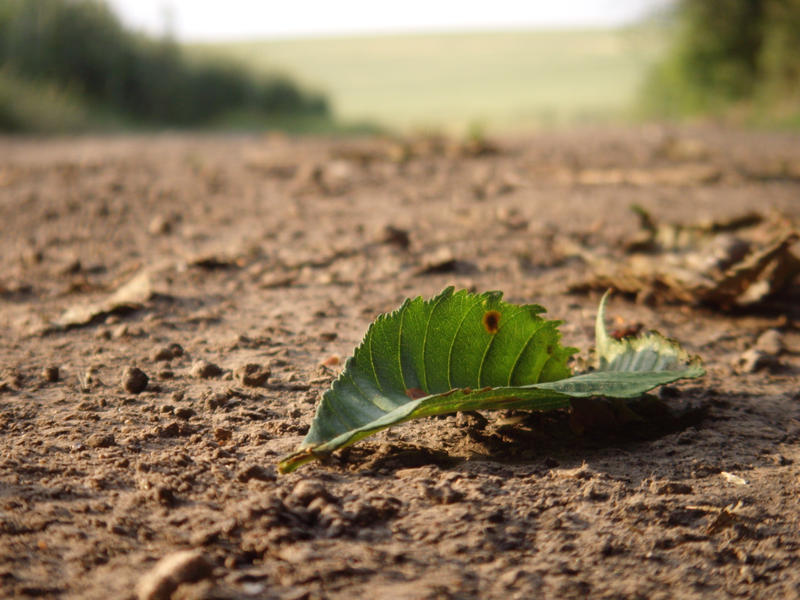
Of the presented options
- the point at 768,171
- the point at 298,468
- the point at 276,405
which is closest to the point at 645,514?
the point at 298,468

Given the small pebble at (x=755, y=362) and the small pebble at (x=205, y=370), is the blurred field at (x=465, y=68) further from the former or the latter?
the small pebble at (x=205, y=370)

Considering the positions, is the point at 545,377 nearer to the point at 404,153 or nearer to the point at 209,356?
the point at 209,356

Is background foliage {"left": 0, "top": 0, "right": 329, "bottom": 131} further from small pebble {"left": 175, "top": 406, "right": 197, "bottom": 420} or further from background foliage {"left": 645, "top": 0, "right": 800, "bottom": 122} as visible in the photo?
small pebble {"left": 175, "top": 406, "right": 197, "bottom": 420}

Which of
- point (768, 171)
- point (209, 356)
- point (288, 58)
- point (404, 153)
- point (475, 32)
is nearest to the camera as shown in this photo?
point (209, 356)

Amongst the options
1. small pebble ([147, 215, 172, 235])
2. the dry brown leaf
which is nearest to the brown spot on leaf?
the dry brown leaf

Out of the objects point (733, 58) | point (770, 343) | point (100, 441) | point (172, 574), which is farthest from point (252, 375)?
point (733, 58)

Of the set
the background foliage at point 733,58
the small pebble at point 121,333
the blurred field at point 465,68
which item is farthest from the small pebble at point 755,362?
the blurred field at point 465,68

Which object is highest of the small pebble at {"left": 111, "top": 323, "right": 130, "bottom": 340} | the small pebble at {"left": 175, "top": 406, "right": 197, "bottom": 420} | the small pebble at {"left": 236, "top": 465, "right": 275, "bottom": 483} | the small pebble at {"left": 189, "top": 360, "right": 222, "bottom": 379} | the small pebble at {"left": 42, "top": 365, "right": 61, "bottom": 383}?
the small pebble at {"left": 111, "top": 323, "right": 130, "bottom": 340}

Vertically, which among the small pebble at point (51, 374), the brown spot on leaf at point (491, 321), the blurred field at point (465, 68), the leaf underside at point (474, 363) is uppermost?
the blurred field at point (465, 68)
